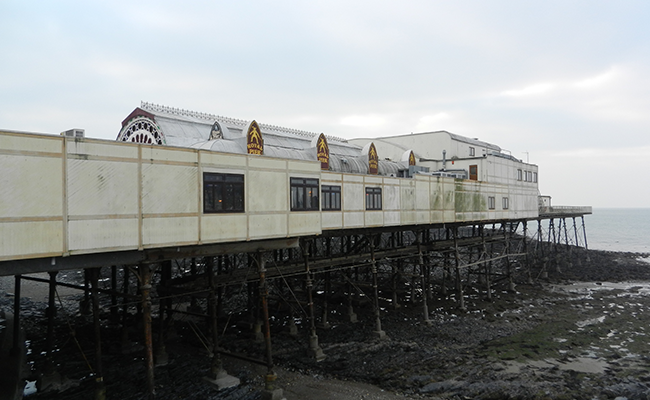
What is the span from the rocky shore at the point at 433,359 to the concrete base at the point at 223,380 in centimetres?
27

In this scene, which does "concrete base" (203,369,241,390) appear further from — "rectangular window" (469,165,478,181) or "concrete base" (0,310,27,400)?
"rectangular window" (469,165,478,181)

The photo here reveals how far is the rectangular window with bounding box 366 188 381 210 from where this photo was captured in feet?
67.8

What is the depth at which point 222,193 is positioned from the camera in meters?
13.4

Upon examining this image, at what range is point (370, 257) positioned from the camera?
2164cm

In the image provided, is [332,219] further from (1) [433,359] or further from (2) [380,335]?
(1) [433,359]

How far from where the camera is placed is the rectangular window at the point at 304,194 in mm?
15812

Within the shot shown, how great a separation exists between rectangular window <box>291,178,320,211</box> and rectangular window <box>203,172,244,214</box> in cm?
249

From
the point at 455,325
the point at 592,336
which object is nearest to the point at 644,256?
the point at 592,336

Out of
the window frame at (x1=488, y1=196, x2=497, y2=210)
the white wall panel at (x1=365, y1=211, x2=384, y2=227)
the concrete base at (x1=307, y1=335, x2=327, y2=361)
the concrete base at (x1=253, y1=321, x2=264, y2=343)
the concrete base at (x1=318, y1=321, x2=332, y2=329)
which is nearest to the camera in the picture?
the concrete base at (x1=307, y1=335, x2=327, y2=361)

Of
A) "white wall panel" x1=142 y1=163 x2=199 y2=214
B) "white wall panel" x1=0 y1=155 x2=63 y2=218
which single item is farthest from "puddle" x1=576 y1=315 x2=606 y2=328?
"white wall panel" x1=0 y1=155 x2=63 y2=218

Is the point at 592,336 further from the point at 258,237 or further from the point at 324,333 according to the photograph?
the point at 258,237

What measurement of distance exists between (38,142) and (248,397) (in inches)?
414

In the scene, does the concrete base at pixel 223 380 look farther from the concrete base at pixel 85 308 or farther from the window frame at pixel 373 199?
the window frame at pixel 373 199

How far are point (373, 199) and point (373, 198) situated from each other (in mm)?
51
